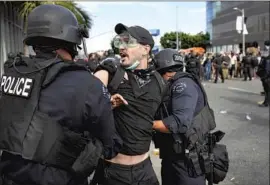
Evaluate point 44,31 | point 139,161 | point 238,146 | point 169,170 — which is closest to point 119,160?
point 139,161

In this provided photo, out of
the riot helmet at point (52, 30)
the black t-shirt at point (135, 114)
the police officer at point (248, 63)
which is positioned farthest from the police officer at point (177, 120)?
the police officer at point (248, 63)

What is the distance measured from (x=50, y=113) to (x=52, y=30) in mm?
Result: 434

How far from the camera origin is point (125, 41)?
2854 millimetres

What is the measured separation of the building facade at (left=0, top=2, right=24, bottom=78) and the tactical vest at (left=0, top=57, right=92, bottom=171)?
1174 cm

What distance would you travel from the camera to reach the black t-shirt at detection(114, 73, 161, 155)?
2762 mm

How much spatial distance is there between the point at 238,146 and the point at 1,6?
924 cm

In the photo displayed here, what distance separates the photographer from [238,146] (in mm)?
7051

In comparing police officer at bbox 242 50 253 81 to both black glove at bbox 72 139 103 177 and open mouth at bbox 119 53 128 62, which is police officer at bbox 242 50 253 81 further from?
black glove at bbox 72 139 103 177

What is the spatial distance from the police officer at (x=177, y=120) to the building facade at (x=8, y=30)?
1087cm

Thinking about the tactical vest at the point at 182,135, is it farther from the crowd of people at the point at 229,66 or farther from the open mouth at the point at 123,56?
the crowd of people at the point at 229,66

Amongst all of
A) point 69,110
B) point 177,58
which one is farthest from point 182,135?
point 69,110

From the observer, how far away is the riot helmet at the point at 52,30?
2098mm

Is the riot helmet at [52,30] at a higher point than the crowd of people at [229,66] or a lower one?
higher

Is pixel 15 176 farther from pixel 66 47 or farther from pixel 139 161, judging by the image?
pixel 139 161
